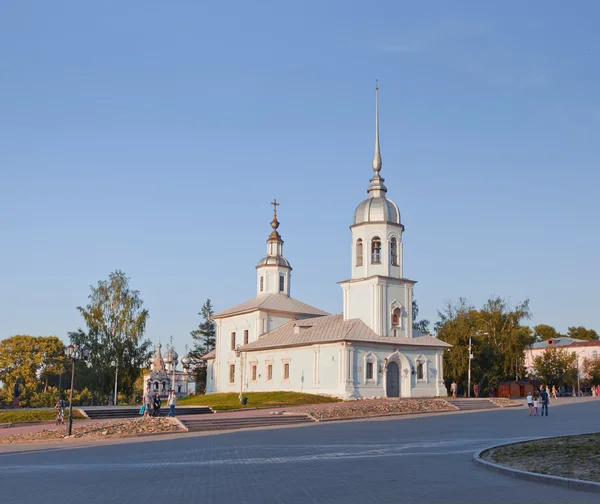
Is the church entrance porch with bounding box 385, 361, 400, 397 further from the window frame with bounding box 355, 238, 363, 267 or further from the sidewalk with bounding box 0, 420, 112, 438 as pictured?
the sidewalk with bounding box 0, 420, 112, 438

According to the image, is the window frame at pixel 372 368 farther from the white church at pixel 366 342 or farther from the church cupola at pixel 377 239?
the church cupola at pixel 377 239

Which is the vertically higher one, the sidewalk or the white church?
the white church

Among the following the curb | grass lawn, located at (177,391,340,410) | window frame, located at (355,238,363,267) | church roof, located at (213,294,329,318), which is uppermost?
window frame, located at (355,238,363,267)

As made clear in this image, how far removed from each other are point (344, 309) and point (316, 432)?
84.7 feet

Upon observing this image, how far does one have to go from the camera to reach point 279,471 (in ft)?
44.4

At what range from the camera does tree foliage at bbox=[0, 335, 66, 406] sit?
68.8 meters

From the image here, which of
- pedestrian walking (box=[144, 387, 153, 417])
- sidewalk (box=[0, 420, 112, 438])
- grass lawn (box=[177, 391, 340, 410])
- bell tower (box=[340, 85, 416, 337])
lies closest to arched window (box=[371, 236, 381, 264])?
bell tower (box=[340, 85, 416, 337])

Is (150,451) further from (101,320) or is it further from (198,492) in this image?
(101,320)

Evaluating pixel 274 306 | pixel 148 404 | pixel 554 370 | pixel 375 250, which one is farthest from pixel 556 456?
pixel 554 370

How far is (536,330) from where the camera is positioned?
110 metres

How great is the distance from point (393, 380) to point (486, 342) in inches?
694

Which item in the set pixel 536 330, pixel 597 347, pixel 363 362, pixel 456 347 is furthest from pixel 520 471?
pixel 536 330

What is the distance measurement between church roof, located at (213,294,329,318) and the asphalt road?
116 feet

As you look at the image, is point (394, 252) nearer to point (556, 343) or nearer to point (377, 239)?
point (377, 239)
